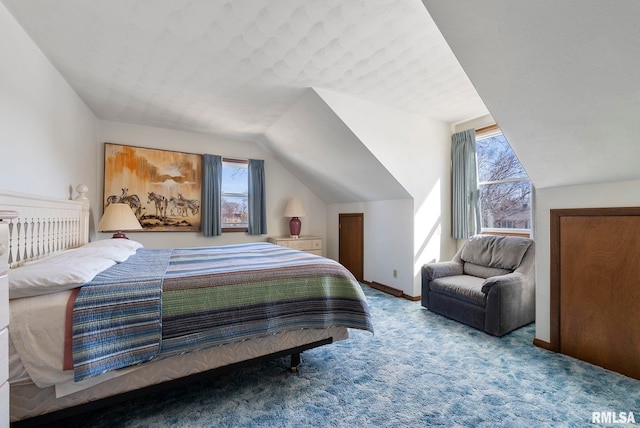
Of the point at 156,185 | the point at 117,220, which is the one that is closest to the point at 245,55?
the point at 117,220

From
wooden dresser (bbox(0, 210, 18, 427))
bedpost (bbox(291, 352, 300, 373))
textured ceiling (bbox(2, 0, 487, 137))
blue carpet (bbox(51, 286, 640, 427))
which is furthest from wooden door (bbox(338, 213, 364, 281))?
wooden dresser (bbox(0, 210, 18, 427))

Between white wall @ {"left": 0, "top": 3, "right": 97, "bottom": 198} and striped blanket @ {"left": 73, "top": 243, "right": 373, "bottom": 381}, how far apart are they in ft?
3.20

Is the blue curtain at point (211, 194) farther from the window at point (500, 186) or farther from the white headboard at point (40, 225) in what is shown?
the window at point (500, 186)

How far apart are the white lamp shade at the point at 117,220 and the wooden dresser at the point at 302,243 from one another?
205cm

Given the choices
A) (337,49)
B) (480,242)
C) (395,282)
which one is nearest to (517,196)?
(480,242)

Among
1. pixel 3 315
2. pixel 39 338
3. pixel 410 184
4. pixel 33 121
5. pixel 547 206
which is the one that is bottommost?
pixel 39 338

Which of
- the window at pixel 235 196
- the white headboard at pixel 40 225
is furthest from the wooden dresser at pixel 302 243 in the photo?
the white headboard at pixel 40 225

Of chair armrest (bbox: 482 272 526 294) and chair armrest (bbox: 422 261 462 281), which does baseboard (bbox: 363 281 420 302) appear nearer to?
chair armrest (bbox: 422 261 462 281)

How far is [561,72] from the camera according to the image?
1.49 metres

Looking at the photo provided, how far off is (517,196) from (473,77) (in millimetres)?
2121

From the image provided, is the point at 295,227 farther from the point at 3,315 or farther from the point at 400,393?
the point at 3,315

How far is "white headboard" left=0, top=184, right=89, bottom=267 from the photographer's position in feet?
5.52

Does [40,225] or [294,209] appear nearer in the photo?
[40,225]

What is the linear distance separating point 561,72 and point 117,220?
4236 mm
